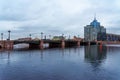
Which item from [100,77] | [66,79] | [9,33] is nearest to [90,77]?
[100,77]

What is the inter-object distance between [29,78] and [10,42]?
148m

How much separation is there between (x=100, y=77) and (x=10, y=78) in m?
19.4

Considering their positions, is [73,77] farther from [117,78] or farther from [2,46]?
[2,46]

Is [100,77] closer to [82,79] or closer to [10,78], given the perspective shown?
[82,79]

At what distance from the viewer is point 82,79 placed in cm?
4925

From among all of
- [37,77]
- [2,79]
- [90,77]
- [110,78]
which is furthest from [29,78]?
[110,78]

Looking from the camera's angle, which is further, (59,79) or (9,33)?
(9,33)

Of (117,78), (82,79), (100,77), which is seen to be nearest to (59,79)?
(82,79)

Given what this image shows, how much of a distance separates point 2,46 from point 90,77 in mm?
153210

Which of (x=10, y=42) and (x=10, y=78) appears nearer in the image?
(x=10, y=78)

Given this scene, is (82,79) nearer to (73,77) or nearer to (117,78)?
(73,77)

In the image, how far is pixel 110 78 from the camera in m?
50.8

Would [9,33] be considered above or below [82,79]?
above

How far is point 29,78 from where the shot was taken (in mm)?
50719
